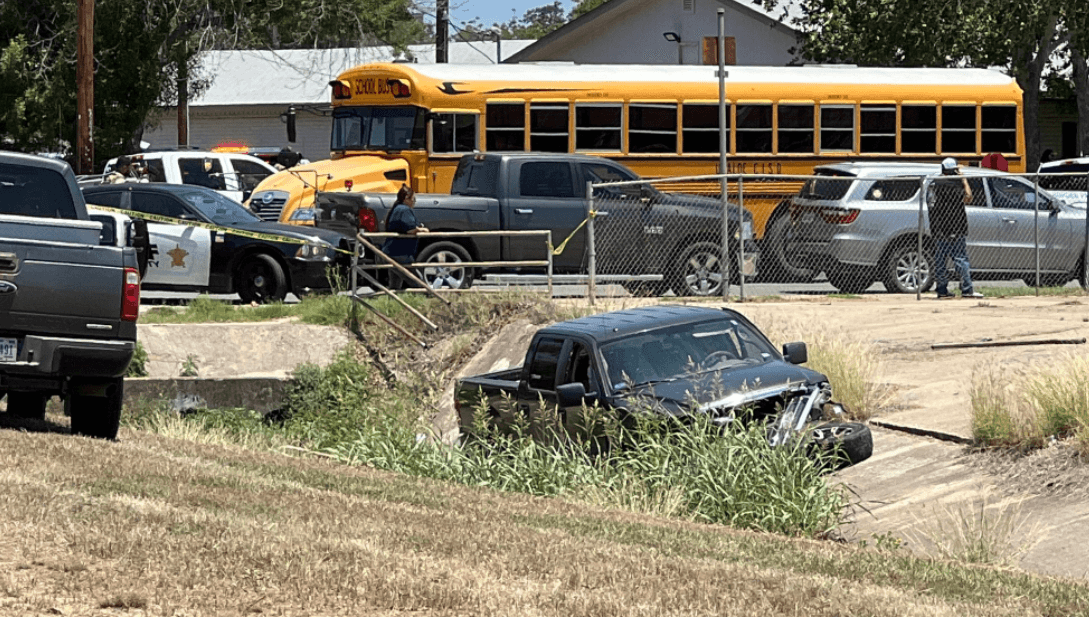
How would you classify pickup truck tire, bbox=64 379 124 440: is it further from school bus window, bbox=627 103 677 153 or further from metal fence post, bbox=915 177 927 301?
school bus window, bbox=627 103 677 153

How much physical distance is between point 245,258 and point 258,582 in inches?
576

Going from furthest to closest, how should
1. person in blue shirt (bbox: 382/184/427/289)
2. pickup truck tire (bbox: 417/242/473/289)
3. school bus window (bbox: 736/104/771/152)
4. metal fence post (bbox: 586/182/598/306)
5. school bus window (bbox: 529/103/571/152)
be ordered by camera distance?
school bus window (bbox: 736/104/771/152) → school bus window (bbox: 529/103/571/152) → pickup truck tire (bbox: 417/242/473/289) → person in blue shirt (bbox: 382/184/427/289) → metal fence post (bbox: 586/182/598/306)

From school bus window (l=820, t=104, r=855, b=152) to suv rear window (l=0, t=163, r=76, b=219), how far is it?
15.1 metres

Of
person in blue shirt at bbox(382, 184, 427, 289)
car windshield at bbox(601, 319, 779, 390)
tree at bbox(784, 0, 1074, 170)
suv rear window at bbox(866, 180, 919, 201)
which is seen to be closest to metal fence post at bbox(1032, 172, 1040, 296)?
suv rear window at bbox(866, 180, 919, 201)

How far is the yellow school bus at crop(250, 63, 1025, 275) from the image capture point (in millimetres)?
24031

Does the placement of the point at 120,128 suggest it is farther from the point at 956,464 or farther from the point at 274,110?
the point at 956,464

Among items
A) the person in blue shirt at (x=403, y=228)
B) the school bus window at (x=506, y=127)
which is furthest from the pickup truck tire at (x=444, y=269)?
the school bus window at (x=506, y=127)

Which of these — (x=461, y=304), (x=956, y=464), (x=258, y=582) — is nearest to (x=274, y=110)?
(x=461, y=304)

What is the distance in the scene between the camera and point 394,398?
19.3 meters

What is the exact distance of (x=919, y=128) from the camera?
25.7 meters

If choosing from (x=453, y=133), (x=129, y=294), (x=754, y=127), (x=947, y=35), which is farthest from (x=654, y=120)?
(x=947, y=35)

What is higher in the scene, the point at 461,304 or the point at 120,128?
the point at 120,128

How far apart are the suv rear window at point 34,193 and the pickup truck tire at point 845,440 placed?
5.57m

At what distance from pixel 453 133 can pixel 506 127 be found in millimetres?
778
